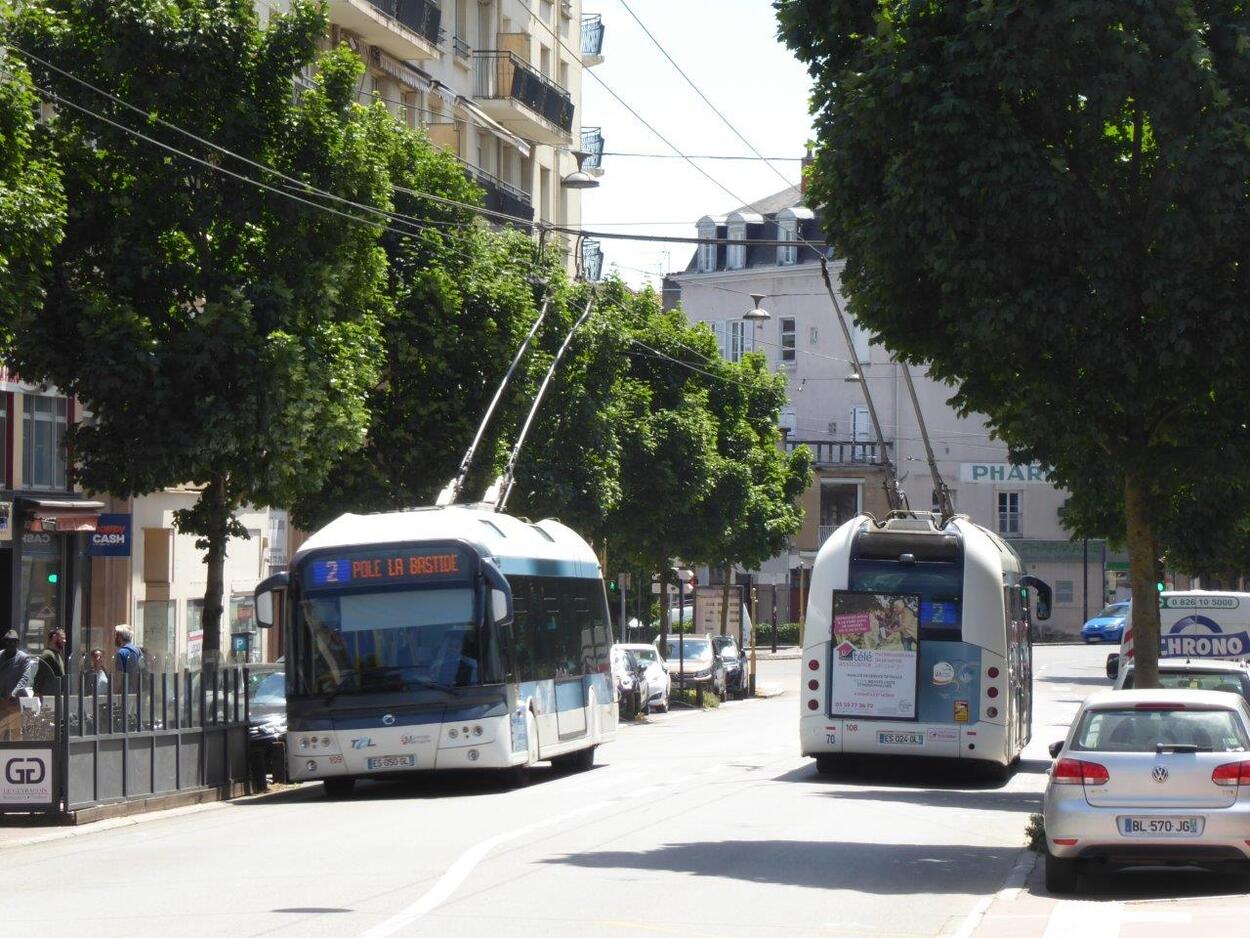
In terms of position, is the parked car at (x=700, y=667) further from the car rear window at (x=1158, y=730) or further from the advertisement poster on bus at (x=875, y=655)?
the car rear window at (x=1158, y=730)

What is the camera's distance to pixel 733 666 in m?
53.4

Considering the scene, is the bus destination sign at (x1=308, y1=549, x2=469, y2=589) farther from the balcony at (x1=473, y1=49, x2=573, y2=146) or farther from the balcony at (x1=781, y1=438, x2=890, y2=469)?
the balcony at (x1=781, y1=438, x2=890, y2=469)

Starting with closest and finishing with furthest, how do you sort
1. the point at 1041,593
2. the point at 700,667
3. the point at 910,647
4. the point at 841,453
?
1. the point at 910,647
2. the point at 1041,593
3. the point at 700,667
4. the point at 841,453

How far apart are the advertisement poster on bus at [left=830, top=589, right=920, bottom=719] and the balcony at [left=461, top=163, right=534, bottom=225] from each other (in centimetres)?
2232

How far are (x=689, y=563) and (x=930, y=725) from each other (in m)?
27.4

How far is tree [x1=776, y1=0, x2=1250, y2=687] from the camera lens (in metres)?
14.8

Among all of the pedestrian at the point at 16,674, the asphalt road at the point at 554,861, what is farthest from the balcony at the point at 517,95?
the pedestrian at the point at 16,674

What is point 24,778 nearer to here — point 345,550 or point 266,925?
point 345,550

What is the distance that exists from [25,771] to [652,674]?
26.4 metres

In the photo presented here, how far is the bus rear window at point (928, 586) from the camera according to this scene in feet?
77.2

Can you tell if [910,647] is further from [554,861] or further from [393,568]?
[554,861]

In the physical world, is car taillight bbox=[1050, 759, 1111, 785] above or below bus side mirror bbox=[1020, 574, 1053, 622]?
below

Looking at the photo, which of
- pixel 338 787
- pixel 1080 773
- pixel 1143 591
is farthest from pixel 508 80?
pixel 1080 773

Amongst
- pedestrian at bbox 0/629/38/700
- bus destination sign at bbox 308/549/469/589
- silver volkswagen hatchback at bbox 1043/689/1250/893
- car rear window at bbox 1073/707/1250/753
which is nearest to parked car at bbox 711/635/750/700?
bus destination sign at bbox 308/549/469/589
